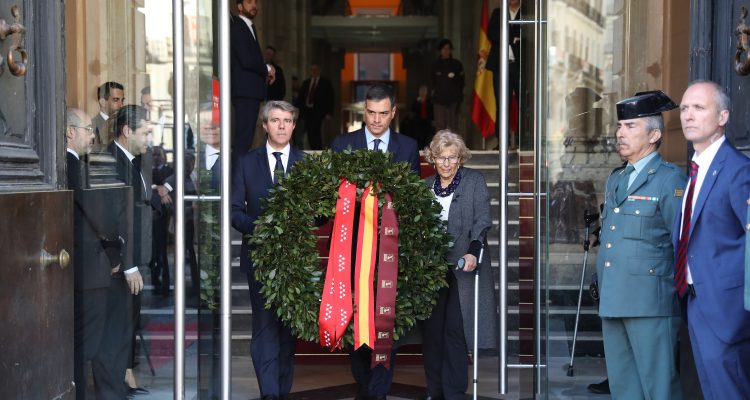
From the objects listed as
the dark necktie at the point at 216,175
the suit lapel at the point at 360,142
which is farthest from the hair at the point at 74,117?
the suit lapel at the point at 360,142

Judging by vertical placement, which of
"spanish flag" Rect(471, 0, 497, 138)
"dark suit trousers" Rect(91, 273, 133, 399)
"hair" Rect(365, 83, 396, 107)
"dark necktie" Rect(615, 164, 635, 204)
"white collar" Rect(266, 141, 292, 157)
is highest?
"spanish flag" Rect(471, 0, 497, 138)

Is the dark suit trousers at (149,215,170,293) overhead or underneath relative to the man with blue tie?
underneath

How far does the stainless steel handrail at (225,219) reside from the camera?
4.42 metres

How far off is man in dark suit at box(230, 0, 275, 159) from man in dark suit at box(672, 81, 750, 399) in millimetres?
4561

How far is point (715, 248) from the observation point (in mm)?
4004

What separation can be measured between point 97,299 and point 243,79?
3.69 m

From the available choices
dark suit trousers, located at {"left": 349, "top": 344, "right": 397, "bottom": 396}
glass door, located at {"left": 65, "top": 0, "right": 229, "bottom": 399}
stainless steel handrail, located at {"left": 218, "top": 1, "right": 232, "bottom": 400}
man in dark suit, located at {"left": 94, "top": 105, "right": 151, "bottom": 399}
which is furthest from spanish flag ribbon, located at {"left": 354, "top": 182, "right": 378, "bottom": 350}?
man in dark suit, located at {"left": 94, "top": 105, "right": 151, "bottom": 399}

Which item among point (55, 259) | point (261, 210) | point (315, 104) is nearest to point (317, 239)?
point (261, 210)

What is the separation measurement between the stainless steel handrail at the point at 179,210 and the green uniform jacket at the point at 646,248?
181 centimetres

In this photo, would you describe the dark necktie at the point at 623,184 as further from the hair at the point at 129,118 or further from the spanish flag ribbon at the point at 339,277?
the hair at the point at 129,118

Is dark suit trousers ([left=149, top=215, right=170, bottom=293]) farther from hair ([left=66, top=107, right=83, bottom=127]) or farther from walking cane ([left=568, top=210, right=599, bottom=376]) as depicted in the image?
walking cane ([left=568, top=210, right=599, bottom=376])

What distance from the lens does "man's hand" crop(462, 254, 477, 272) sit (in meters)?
5.60

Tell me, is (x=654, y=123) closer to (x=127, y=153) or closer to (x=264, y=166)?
(x=264, y=166)

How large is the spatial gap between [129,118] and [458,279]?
2058 mm
